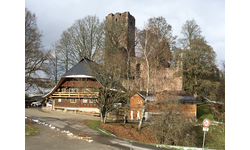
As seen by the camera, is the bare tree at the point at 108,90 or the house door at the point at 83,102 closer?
the bare tree at the point at 108,90

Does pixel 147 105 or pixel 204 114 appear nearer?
pixel 147 105

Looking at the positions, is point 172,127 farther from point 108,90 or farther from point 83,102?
point 83,102

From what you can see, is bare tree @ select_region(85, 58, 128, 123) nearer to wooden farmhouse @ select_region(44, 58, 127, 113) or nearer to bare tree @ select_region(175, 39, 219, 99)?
wooden farmhouse @ select_region(44, 58, 127, 113)

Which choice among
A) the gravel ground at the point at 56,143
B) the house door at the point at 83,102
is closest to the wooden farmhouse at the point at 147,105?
the house door at the point at 83,102

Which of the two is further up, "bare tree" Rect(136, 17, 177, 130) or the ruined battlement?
the ruined battlement

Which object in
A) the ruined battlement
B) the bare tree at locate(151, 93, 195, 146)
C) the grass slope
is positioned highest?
the ruined battlement

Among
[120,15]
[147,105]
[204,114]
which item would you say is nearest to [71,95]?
[147,105]

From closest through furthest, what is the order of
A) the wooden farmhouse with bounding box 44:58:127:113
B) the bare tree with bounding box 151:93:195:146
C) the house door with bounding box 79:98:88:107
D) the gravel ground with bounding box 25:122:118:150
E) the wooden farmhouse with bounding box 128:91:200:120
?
the gravel ground with bounding box 25:122:118:150 < the bare tree with bounding box 151:93:195:146 < the wooden farmhouse with bounding box 128:91:200:120 < the wooden farmhouse with bounding box 44:58:127:113 < the house door with bounding box 79:98:88:107

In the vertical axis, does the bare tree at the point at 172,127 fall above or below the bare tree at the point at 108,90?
below

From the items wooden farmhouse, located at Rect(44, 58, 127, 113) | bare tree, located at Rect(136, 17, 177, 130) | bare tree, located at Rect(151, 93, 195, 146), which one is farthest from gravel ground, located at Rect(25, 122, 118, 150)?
wooden farmhouse, located at Rect(44, 58, 127, 113)

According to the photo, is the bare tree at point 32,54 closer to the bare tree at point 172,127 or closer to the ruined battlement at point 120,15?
the bare tree at point 172,127

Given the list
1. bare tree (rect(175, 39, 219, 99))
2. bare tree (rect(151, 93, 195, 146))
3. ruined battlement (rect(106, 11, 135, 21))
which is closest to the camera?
bare tree (rect(151, 93, 195, 146))

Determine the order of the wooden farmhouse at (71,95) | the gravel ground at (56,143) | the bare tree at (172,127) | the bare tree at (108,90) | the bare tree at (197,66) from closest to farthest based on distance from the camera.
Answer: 1. the gravel ground at (56,143)
2. the bare tree at (172,127)
3. the bare tree at (108,90)
4. the wooden farmhouse at (71,95)
5. the bare tree at (197,66)
